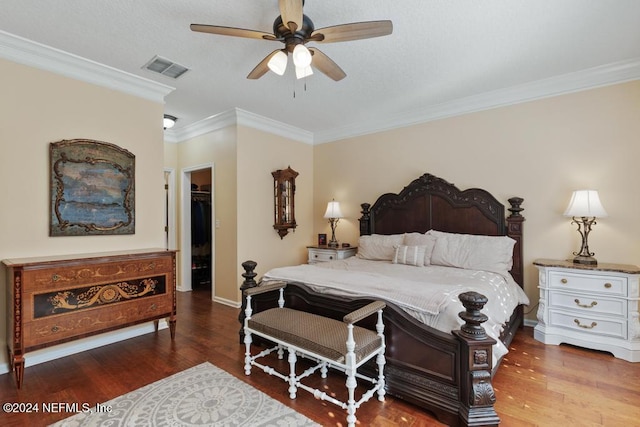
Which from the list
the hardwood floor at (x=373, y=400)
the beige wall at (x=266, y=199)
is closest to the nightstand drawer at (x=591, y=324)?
the hardwood floor at (x=373, y=400)

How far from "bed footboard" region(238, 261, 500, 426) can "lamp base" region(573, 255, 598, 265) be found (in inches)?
75.6

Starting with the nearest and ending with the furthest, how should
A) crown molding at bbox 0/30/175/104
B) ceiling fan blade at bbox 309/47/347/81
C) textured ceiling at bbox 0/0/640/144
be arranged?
textured ceiling at bbox 0/0/640/144 < ceiling fan blade at bbox 309/47/347/81 < crown molding at bbox 0/30/175/104

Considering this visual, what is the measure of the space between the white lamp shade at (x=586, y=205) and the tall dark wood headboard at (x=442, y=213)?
502 mm

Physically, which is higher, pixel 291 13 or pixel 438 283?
pixel 291 13

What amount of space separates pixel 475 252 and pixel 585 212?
3.34ft

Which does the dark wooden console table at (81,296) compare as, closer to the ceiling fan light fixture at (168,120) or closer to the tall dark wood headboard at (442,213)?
the ceiling fan light fixture at (168,120)

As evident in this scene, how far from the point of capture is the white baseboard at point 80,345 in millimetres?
2614

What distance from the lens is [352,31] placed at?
→ 6.48 ft

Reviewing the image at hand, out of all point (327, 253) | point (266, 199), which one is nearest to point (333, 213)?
point (327, 253)

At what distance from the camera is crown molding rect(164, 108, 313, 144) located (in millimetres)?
4312

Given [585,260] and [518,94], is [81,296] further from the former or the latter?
[518,94]

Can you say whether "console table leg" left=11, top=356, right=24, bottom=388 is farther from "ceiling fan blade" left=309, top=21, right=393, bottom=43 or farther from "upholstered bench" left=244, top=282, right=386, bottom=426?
"ceiling fan blade" left=309, top=21, right=393, bottom=43

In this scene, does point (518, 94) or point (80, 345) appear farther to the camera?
point (518, 94)

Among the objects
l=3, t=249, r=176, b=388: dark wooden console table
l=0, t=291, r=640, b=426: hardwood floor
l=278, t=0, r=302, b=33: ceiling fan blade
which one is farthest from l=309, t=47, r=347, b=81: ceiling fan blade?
l=0, t=291, r=640, b=426: hardwood floor
